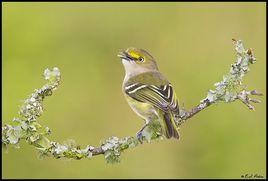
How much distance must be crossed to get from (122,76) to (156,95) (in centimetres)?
179

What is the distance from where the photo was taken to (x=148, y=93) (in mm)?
4953

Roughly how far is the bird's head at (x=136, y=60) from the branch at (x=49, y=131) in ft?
4.66

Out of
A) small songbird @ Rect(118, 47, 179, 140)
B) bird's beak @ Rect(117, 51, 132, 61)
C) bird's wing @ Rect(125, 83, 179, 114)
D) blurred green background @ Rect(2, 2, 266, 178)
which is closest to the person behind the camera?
small songbird @ Rect(118, 47, 179, 140)

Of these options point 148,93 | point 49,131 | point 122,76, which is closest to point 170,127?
point 148,93

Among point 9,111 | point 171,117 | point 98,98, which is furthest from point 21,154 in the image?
point 171,117

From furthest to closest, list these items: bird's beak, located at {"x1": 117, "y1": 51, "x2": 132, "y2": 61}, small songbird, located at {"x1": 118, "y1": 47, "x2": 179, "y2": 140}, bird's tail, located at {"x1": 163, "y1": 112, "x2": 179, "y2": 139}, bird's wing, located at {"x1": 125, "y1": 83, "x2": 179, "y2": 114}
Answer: bird's beak, located at {"x1": 117, "y1": 51, "x2": 132, "y2": 61} → bird's wing, located at {"x1": 125, "y1": 83, "x2": 179, "y2": 114} → small songbird, located at {"x1": 118, "y1": 47, "x2": 179, "y2": 140} → bird's tail, located at {"x1": 163, "y1": 112, "x2": 179, "y2": 139}

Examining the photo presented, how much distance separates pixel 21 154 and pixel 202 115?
1.95 metres

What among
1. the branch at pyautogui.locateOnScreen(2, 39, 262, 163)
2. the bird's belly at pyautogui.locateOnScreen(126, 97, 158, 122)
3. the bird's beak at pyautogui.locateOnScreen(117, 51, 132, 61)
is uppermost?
the bird's beak at pyautogui.locateOnScreen(117, 51, 132, 61)

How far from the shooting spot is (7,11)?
7184mm

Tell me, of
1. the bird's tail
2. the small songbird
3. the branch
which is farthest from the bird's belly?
the branch

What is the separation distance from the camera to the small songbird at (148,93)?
14.8ft

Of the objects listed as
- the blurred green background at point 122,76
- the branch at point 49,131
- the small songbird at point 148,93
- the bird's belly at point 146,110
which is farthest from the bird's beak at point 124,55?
the branch at point 49,131

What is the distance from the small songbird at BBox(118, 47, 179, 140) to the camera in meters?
4.52

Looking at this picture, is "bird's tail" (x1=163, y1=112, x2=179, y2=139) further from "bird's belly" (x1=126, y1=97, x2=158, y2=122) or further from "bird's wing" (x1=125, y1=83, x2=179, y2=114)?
"bird's belly" (x1=126, y1=97, x2=158, y2=122)
